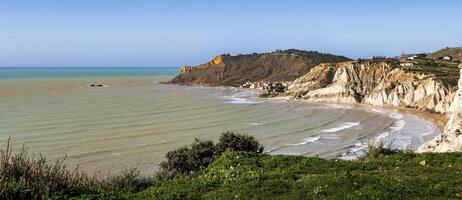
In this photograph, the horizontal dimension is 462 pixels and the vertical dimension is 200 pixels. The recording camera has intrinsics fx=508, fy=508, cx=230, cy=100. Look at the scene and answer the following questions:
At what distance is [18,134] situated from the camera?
44.9 metres

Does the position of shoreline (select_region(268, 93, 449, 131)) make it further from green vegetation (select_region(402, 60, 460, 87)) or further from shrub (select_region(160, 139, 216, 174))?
shrub (select_region(160, 139, 216, 174))

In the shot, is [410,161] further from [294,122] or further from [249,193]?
[294,122]

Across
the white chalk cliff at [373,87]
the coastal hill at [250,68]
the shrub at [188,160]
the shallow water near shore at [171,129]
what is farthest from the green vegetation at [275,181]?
the coastal hill at [250,68]

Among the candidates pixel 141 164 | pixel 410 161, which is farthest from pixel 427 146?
pixel 141 164

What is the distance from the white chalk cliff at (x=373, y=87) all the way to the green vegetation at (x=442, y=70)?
1184 mm

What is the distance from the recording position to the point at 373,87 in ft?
286

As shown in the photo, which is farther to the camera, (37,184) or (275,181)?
(275,181)

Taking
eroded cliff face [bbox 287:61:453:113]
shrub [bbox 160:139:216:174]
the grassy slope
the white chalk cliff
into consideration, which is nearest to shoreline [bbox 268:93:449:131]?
the white chalk cliff

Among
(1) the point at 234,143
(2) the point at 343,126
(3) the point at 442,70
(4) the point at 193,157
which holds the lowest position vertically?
(2) the point at 343,126

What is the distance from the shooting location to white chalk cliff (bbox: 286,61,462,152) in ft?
224

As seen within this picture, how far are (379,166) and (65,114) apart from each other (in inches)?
2062

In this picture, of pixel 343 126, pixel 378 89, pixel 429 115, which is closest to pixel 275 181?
pixel 343 126

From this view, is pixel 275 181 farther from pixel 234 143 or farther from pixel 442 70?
pixel 442 70

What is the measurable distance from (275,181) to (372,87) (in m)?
76.9
